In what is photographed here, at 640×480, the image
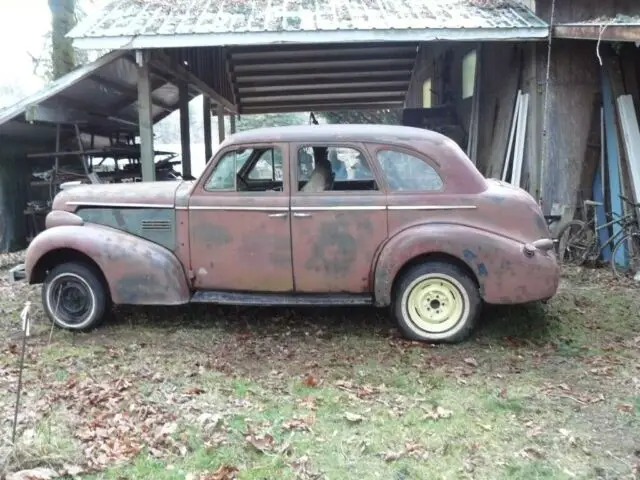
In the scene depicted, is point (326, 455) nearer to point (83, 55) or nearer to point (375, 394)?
point (375, 394)

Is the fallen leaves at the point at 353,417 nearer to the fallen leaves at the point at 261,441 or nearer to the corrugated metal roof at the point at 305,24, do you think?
the fallen leaves at the point at 261,441

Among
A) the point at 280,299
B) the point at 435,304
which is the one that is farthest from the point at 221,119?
the point at 435,304

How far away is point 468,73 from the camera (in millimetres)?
11242

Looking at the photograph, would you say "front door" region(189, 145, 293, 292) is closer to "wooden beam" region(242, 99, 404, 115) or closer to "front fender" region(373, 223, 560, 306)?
"front fender" region(373, 223, 560, 306)

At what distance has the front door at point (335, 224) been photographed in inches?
204

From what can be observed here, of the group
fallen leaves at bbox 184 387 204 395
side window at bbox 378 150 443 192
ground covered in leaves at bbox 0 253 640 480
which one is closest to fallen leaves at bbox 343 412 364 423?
ground covered in leaves at bbox 0 253 640 480

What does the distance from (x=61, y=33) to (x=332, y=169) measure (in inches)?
368

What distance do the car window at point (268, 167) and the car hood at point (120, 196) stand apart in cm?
77

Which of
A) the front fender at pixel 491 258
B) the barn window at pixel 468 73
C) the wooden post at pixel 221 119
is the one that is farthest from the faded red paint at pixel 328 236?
the wooden post at pixel 221 119

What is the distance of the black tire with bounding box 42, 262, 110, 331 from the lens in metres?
5.56

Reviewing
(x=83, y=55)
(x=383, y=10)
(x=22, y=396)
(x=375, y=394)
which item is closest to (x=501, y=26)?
(x=383, y=10)

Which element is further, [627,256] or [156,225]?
[627,256]

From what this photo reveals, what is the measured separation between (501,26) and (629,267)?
3.45 metres

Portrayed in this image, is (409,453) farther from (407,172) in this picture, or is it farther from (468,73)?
(468,73)
